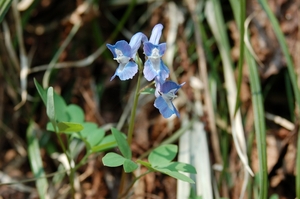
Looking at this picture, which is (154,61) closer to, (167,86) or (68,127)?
(167,86)

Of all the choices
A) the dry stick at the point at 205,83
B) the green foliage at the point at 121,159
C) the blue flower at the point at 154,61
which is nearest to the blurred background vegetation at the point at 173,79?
the dry stick at the point at 205,83

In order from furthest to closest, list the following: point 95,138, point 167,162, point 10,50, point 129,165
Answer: point 10,50, point 95,138, point 167,162, point 129,165

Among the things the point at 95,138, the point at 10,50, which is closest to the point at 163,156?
the point at 95,138

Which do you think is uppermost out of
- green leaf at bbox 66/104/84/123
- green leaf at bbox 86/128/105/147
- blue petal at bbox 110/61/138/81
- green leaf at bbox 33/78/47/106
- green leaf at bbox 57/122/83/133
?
blue petal at bbox 110/61/138/81

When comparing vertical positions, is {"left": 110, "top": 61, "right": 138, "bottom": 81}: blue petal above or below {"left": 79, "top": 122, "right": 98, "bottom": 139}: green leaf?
above

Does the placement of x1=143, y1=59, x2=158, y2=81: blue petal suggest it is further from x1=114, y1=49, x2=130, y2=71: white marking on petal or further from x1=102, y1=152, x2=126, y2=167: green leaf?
x1=102, y1=152, x2=126, y2=167: green leaf

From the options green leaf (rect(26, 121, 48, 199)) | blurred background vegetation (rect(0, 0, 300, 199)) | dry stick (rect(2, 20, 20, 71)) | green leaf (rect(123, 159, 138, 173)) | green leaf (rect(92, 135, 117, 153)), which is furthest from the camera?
dry stick (rect(2, 20, 20, 71))

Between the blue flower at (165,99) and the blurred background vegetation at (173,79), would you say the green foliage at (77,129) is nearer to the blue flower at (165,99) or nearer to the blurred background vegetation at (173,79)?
the blue flower at (165,99)

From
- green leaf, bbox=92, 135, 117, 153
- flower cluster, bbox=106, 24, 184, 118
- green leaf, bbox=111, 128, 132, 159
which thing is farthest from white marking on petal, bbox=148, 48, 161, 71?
green leaf, bbox=92, 135, 117, 153
